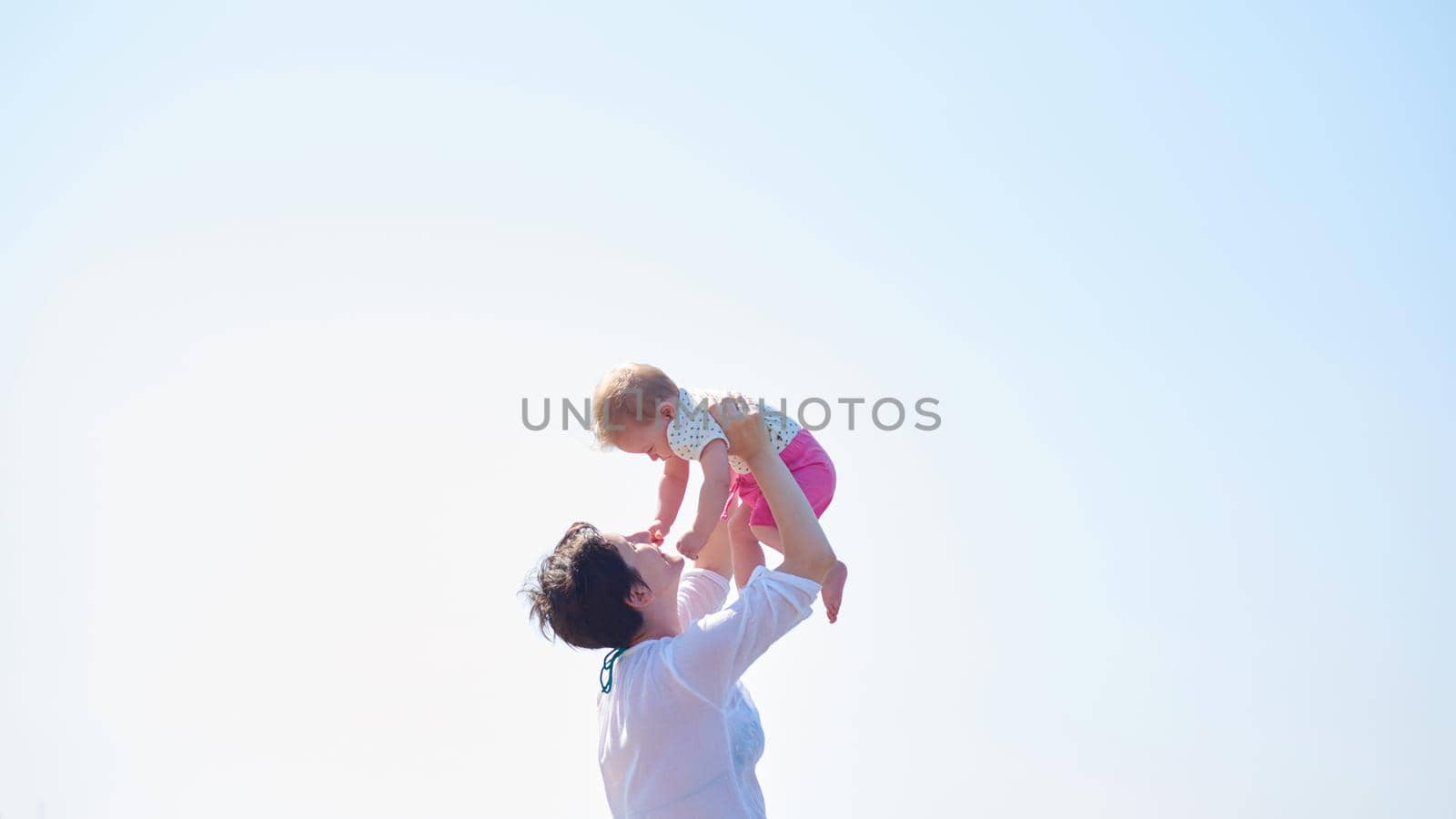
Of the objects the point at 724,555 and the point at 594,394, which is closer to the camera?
the point at 724,555

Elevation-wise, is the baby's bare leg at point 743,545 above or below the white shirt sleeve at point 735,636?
above

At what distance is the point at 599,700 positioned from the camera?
13.8 ft

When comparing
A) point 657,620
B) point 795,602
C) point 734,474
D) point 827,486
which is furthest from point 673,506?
point 795,602

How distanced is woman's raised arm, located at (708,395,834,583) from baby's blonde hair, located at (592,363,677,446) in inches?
42.8

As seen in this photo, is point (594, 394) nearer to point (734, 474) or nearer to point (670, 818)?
point (734, 474)

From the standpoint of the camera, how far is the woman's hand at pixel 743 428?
169 inches

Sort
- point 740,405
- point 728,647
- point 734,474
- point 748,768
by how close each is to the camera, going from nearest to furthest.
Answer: point 728,647 → point 748,768 → point 740,405 → point 734,474

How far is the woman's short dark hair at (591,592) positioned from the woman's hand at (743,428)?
0.60 m

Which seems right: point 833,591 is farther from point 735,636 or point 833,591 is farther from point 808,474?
point 808,474

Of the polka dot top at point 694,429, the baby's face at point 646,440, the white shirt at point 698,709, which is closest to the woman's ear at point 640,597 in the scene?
the white shirt at point 698,709

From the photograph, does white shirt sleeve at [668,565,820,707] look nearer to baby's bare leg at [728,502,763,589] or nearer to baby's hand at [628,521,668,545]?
baby's hand at [628,521,668,545]

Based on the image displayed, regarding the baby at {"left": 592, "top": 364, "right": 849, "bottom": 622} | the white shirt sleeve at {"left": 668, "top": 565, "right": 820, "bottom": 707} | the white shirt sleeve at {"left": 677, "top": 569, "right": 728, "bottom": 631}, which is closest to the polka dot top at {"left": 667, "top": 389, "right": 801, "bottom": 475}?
the baby at {"left": 592, "top": 364, "right": 849, "bottom": 622}

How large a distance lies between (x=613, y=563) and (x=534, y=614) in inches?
14.9

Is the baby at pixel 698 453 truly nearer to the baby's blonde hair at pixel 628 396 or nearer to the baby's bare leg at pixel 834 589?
the baby's blonde hair at pixel 628 396
